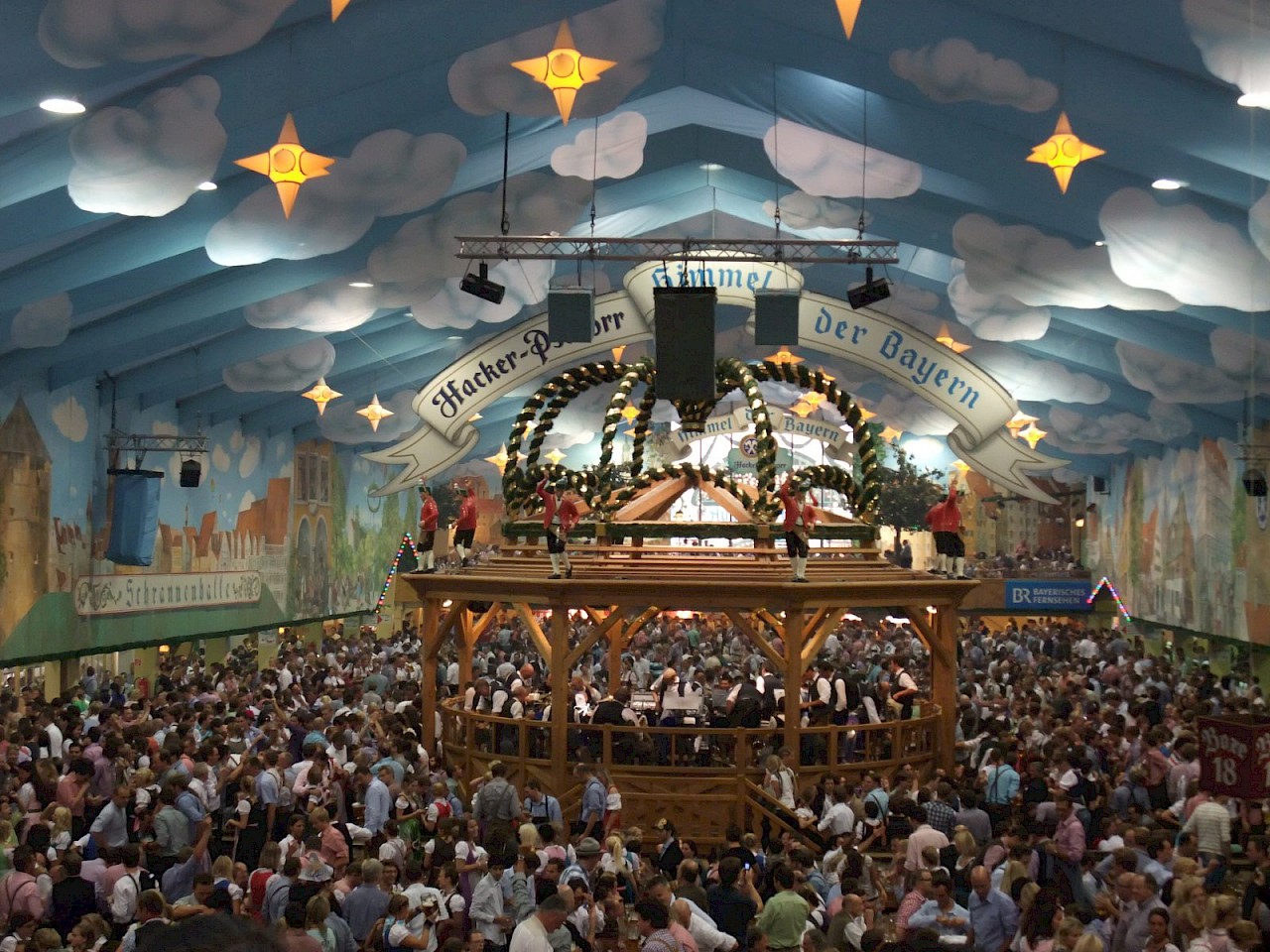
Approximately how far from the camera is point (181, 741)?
549 inches

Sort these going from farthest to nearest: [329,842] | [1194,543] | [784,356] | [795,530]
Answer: [784,356], [1194,543], [795,530], [329,842]

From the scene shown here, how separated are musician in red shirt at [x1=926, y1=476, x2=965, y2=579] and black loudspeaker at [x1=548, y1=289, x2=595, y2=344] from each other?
510cm

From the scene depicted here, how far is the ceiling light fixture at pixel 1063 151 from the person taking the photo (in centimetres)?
1548

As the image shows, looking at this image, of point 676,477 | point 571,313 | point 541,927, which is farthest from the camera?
point 676,477

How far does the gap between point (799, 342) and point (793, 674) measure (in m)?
6.10

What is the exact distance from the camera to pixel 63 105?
14.4 meters

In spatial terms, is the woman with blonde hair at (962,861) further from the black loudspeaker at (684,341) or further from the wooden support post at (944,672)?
the black loudspeaker at (684,341)

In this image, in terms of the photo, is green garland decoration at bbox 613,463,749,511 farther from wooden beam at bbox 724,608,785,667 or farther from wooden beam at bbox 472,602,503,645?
wooden beam at bbox 724,608,785,667

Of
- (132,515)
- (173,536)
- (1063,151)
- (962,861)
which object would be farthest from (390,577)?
(962,861)

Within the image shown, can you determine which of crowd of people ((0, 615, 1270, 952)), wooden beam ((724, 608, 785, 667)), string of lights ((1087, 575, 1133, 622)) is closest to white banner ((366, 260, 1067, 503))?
crowd of people ((0, 615, 1270, 952))

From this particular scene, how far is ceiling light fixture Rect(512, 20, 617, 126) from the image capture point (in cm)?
1523

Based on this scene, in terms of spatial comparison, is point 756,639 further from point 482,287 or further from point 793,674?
point 482,287

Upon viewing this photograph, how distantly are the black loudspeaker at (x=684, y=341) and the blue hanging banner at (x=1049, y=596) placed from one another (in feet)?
73.8

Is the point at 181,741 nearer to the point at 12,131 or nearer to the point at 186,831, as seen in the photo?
the point at 186,831
